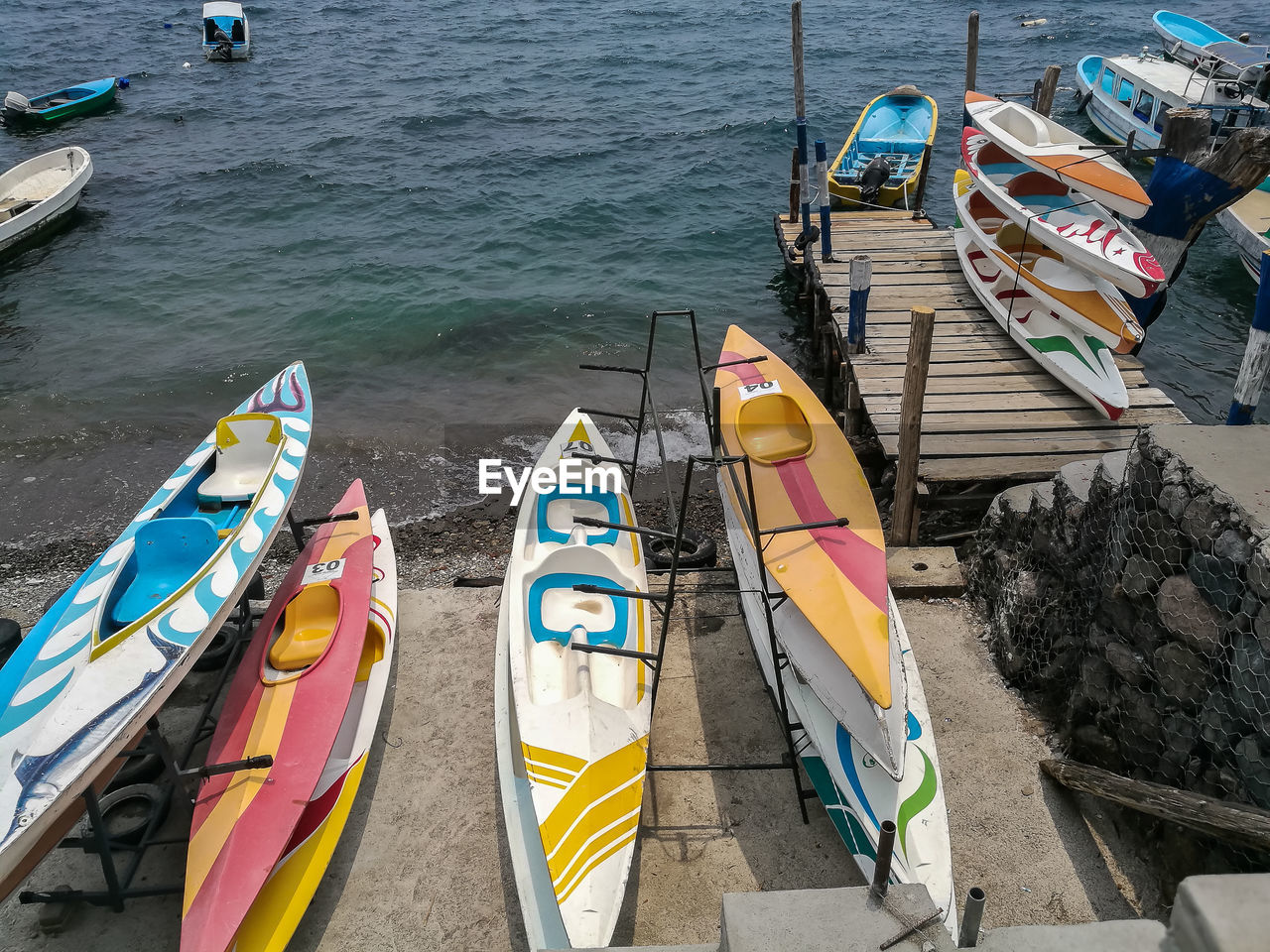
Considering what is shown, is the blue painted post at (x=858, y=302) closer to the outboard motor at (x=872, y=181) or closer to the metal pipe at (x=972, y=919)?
the outboard motor at (x=872, y=181)

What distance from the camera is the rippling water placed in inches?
530

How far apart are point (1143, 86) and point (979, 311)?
14032 millimetres

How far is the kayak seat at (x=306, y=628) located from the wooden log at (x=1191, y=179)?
1066 centimetres

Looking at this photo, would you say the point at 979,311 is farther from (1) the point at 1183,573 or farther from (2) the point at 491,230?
(2) the point at 491,230

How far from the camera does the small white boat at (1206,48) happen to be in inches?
747

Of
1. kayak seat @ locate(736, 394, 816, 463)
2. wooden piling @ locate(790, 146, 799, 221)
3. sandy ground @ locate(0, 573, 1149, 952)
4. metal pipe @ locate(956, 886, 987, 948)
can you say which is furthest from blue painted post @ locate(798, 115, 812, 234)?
metal pipe @ locate(956, 886, 987, 948)

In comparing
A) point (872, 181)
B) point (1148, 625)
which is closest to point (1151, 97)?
point (872, 181)

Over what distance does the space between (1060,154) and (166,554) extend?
10530 mm

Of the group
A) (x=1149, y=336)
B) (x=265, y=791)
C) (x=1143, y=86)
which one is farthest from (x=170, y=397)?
(x=1143, y=86)

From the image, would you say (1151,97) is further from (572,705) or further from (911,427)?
(572,705)

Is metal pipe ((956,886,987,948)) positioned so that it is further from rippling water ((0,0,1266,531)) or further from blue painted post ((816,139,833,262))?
rippling water ((0,0,1266,531))

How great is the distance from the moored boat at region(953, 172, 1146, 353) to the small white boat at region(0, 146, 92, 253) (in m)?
18.8

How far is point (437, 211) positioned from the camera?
19.3 metres

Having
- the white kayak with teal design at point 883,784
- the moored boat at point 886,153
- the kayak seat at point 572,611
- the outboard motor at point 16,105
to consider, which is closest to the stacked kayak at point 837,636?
the white kayak with teal design at point 883,784
